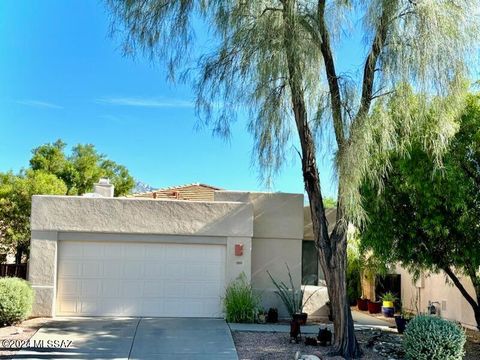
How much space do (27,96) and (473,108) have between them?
17.4 meters

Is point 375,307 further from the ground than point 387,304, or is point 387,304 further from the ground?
point 387,304

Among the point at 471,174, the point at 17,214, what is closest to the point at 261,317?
the point at 471,174

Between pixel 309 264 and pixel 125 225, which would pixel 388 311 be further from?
pixel 125 225

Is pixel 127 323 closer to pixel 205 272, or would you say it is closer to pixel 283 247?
pixel 205 272

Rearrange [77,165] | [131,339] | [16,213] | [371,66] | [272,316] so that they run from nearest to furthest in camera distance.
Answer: [371,66], [131,339], [272,316], [16,213], [77,165]

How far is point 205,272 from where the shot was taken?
47.2 ft

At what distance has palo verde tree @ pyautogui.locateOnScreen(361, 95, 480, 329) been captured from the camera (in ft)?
35.9

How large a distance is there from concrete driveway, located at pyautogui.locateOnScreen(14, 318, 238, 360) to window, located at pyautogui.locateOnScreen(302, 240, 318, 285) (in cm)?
367

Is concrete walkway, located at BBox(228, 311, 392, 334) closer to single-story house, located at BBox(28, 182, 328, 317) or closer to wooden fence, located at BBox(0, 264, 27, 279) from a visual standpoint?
single-story house, located at BBox(28, 182, 328, 317)

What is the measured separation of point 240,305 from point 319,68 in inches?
258

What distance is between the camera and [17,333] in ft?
36.3

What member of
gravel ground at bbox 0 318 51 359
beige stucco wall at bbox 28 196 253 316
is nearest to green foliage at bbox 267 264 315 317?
beige stucco wall at bbox 28 196 253 316

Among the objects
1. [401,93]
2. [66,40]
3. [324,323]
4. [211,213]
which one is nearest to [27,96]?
[66,40]

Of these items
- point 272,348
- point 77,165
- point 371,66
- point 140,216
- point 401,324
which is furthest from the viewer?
point 77,165
